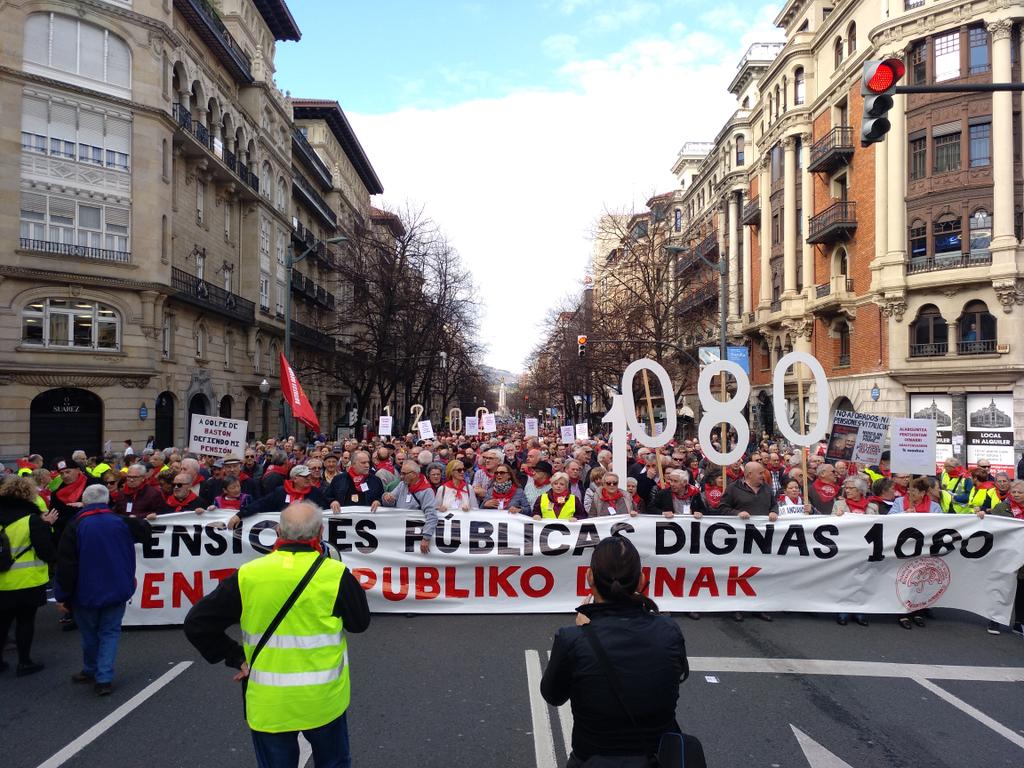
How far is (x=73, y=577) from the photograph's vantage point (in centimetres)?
553

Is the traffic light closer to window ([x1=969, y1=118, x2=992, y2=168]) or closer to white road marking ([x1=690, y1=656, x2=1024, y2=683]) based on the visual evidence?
white road marking ([x1=690, y1=656, x2=1024, y2=683])

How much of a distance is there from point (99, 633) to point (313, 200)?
4771cm

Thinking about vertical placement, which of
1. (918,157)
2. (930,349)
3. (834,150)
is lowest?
(930,349)

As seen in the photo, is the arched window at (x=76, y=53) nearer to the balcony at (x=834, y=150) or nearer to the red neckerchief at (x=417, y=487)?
the red neckerchief at (x=417, y=487)

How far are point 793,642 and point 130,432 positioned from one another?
25028 mm

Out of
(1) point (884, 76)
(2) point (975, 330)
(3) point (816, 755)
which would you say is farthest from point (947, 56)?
(3) point (816, 755)

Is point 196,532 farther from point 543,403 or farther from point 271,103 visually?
point 543,403

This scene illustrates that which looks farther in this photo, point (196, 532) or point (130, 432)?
point (130, 432)

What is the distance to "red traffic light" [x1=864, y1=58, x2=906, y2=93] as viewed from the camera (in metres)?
7.65

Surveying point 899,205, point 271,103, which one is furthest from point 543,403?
point 899,205

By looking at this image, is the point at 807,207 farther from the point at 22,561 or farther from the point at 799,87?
the point at 22,561

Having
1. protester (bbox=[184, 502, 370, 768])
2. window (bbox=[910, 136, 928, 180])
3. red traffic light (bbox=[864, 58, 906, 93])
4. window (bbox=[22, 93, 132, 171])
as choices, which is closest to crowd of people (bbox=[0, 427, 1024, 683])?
protester (bbox=[184, 502, 370, 768])

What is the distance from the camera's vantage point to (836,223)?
33688 millimetres

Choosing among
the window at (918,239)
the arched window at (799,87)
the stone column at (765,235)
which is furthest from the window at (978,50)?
the stone column at (765,235)
